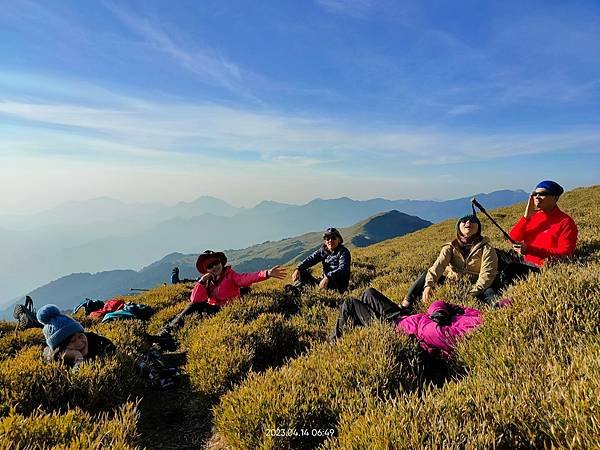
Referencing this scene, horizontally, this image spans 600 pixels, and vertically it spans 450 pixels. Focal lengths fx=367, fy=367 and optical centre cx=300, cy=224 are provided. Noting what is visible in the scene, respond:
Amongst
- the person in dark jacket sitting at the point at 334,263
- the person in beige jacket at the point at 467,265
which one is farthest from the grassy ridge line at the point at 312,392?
the person in dark jacket sitting at the point at 334,263

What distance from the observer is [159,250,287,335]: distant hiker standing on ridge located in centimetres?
932

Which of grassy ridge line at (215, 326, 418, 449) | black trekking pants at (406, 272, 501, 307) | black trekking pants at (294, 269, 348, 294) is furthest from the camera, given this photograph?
black trekking pants at (294, 269, 348, 294)

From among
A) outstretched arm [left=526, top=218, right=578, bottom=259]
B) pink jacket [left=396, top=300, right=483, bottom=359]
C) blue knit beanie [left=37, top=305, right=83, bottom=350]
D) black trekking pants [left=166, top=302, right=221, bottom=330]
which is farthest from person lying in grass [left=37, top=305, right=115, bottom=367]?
outstretched arm [left=526, top=218, right=578, bottom=259]

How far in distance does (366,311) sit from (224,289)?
14.5 ft

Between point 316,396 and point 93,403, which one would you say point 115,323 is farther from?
point 316,396

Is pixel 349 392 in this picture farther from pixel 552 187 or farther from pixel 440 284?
pixel 552 187

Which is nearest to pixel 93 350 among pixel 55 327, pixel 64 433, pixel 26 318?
pixel 55 327

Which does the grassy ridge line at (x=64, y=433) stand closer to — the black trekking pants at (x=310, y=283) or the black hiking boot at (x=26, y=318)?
the black trekking pants at (x=310, y=283)

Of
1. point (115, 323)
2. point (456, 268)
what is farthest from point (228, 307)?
point (456, 268)

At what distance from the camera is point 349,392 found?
3848 mm

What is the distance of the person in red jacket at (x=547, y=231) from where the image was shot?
7.89 m

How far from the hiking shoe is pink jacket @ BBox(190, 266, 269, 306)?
196 inches

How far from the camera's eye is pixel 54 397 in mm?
4762

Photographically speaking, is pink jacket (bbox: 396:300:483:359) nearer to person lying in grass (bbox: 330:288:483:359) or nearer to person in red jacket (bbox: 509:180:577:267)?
person lying in grass (bbox: 330:288:483:359)
